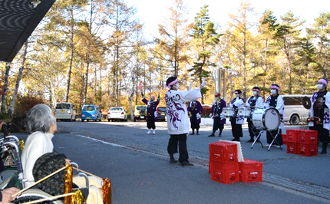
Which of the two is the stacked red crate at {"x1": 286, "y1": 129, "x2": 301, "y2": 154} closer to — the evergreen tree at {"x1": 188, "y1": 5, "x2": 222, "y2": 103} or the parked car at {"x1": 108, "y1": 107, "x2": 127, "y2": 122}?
the parked car at {"x1": 108, "y1": 107, "x2": 127, "y2": 122}

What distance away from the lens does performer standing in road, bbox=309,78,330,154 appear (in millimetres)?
9141

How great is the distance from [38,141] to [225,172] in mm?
3672

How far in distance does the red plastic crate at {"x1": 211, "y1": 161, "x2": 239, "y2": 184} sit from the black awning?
4258mm

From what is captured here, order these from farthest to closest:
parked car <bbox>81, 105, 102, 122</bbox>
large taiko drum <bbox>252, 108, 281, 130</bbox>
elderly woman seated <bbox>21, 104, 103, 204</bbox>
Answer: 1. parked car <bbox>81, 105, 102, 122</bbox>
2. large taiko drum <bbox>252, 108, 281, 130</bbox>
3. elderly woman seated <bbox>21, 104, 103, 204</bbox>

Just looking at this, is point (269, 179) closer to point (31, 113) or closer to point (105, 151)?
point (31, 113)

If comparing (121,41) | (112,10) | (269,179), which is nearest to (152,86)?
(121,41)

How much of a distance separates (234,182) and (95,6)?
3585cm

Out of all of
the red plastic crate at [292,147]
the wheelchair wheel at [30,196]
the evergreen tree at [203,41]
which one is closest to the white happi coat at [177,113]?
the red plastic crate at [292,147]

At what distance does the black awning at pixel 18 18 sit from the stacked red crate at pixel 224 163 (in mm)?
4060

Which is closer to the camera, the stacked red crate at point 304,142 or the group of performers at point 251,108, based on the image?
the stacked red crate at point 304,142

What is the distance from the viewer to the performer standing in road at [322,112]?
30.0 feet

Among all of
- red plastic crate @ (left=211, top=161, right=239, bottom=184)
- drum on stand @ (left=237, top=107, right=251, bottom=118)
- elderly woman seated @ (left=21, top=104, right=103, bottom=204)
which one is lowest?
red plastic crate @ (left=211, top=161, right=239, bottom=184)

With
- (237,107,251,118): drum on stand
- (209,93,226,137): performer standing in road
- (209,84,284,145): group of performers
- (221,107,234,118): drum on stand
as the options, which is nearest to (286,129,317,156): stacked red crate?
(209,84,284,145): group of performers

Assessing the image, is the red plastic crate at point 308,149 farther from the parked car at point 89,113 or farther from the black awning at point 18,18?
the parked car at point 89,113
